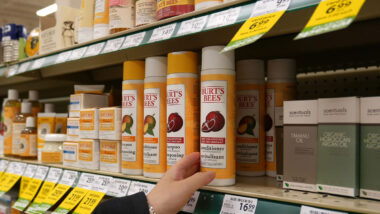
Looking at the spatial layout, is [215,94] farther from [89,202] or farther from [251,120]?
[89,202]

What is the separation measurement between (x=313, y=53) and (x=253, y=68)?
0.26m

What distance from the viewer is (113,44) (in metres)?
1.15

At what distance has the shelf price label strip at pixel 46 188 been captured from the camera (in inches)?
53.4

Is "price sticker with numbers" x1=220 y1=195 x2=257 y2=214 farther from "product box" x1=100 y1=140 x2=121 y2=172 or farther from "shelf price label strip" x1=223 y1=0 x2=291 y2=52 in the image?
"product box" x1=100 y1=140 x2=121 y2=172

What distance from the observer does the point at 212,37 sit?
105cm

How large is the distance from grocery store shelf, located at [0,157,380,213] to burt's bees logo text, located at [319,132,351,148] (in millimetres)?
114

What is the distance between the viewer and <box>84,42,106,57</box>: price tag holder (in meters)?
1.20

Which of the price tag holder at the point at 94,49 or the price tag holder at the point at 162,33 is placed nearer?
the price tag holder at the point at 162,33

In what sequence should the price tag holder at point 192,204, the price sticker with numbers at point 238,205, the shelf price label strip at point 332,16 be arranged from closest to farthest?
the shelf price label strip at point 332,16, the price sticker with numbers at point 238,205, the price tag holder at point 192,204

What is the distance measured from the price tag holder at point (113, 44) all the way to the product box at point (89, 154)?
352 millimetres

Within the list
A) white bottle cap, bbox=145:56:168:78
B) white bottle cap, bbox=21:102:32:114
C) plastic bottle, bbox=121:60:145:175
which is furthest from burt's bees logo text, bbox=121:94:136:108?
white bottle cap, bbox=21:102:32:114

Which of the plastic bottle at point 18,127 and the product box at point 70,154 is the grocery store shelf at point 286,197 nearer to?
the product box at point 70,154

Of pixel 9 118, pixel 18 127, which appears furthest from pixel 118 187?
pixel 9 118

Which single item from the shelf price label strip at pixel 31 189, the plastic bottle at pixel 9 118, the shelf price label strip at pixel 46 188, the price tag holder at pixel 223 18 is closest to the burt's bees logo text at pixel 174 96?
the price tag holder at pixel 223 18
